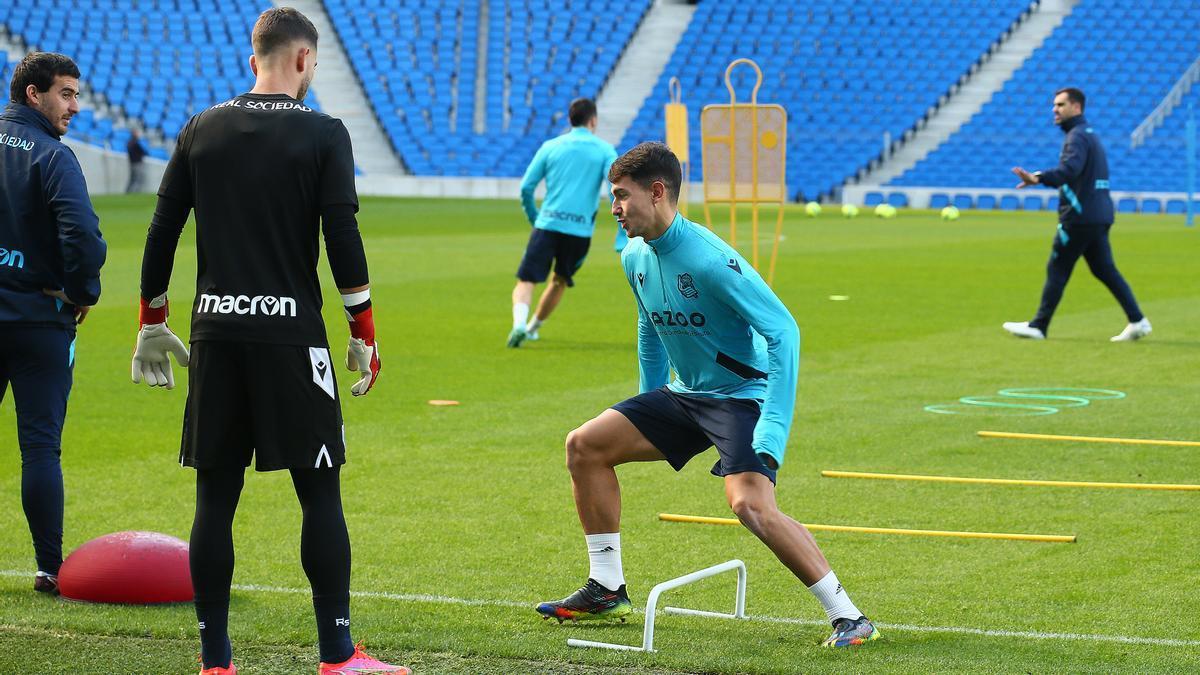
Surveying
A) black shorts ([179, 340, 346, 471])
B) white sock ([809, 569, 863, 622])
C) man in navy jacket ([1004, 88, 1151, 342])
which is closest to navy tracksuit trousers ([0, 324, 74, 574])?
black shorts ([179, 340, 346, 471])

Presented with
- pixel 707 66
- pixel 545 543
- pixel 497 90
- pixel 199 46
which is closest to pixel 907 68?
pixel 707 66

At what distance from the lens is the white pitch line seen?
18.5ft

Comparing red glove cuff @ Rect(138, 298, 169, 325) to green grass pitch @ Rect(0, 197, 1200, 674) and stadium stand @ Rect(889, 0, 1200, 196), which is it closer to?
green grass pitch @ Rect(0, 197, 1200, 674)

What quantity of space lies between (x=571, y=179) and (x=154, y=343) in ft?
30.5

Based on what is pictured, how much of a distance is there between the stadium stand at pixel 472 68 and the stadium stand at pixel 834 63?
2.75 m

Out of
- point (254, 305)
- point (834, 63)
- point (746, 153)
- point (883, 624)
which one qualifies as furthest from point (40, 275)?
point (834, 63)

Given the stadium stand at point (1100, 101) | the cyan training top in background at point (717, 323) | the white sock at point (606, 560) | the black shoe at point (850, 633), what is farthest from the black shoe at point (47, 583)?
the stadium stand at point (1100, 101)

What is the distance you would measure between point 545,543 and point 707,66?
4565 cm

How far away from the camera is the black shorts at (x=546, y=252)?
14445 mm

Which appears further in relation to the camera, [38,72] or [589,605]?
[38,72]

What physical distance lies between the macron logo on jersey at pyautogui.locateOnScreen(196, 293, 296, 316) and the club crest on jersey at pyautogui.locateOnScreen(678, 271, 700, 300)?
140 centimetres

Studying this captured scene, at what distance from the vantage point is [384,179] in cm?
4922

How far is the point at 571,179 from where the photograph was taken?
14328 millimetres

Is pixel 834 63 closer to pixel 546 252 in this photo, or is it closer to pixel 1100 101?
pixel 1100 101
